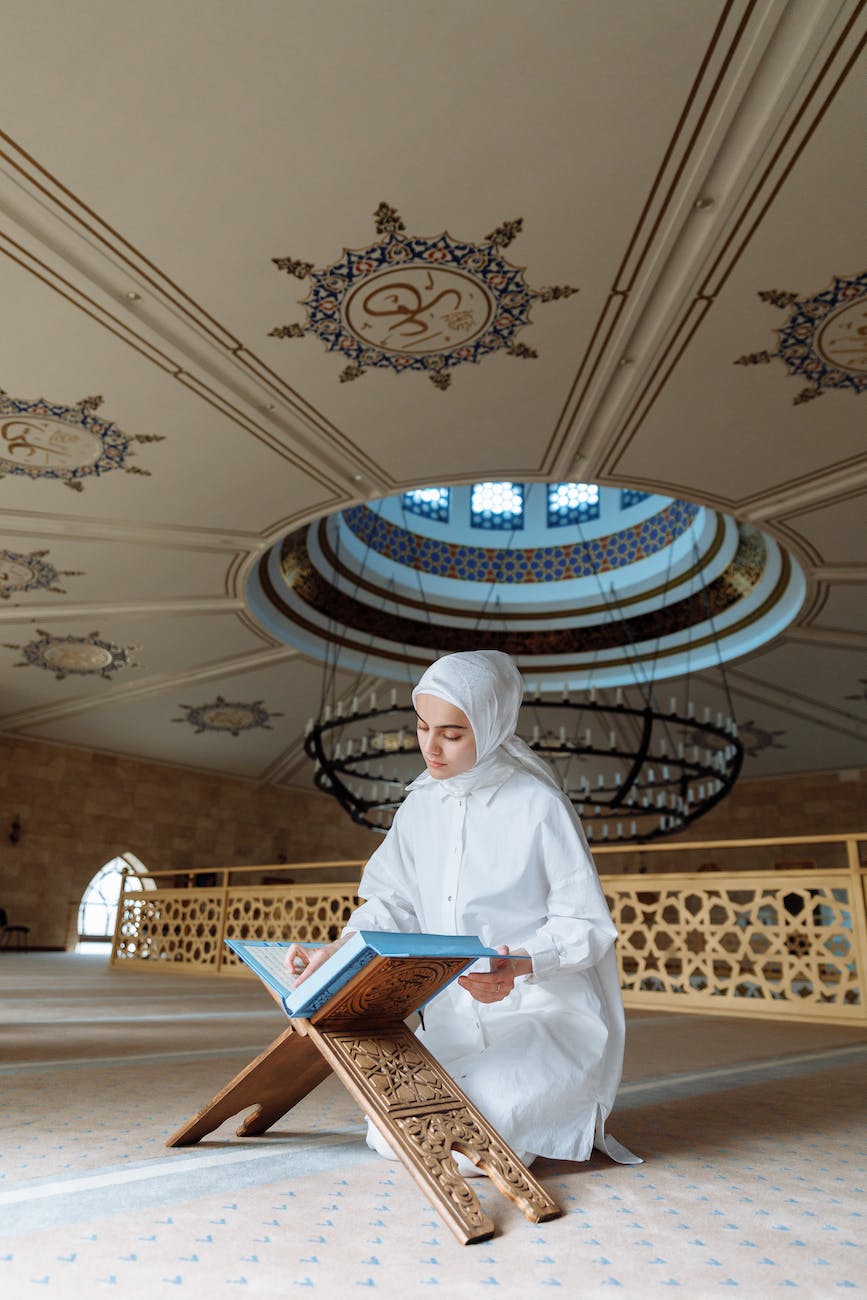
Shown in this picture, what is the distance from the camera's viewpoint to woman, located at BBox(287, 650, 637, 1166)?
1706 millimetres

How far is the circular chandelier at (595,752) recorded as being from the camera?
8284mm

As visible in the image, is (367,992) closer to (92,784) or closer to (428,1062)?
(428,1062)

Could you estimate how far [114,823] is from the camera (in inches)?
539

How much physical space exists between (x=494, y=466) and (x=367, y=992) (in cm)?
538

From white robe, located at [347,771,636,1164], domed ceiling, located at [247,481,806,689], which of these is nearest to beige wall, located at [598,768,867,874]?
domed ceiling, located at [247,481,806,689]

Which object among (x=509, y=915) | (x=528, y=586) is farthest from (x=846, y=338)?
(x=528, y=586)

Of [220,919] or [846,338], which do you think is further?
[220,919]

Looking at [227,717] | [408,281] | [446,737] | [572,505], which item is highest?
[572,505]

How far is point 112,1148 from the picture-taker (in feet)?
5.83

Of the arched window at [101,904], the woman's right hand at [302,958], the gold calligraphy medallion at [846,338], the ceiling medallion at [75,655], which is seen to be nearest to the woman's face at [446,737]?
the woman's right hand at [302,958]

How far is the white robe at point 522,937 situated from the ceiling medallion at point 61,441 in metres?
4.43

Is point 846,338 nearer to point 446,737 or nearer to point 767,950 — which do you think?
point 767,950

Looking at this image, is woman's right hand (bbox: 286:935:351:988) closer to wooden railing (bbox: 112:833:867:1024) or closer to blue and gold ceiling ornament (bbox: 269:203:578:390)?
blue and gold ceiling ornament (bbox: 269:203:578:390)

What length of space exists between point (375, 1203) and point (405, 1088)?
182 mm
